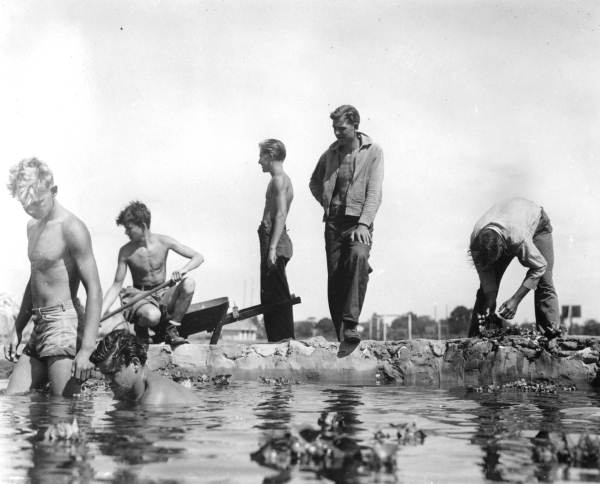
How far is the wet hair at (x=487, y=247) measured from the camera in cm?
736

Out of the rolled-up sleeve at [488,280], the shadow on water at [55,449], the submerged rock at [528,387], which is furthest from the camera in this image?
the rolled-up sleeve at [488,280]

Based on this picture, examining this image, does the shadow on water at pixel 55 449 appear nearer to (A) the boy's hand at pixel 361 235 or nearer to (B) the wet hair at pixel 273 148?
(A) the boy's hand at pixel 361 235

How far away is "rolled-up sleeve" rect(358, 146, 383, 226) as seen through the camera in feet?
24.6

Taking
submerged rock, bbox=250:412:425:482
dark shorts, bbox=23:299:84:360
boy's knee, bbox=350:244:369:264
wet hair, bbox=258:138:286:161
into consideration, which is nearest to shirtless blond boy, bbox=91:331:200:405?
dark shorts, bbox=23:299:84:360

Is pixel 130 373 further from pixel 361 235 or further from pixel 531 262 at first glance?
pixel 531 262

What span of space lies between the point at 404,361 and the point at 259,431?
3.82 metres

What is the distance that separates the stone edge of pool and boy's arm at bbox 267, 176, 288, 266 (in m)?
0.91

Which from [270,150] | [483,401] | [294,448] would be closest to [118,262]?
[270,150]

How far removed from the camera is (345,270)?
742 centimetres

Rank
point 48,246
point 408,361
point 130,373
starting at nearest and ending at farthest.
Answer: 1. point 130,373
2. point 48,246
3. point 408,361

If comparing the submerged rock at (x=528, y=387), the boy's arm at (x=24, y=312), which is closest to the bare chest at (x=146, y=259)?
the boy's arm at (x=24, y=312)

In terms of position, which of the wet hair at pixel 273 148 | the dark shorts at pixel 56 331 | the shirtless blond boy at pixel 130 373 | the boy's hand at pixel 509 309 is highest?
the wet hair at pixel 273 148

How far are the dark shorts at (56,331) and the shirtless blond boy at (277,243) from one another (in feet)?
8.84

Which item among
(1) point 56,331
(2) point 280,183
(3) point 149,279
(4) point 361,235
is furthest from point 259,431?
(3) point 149,279
